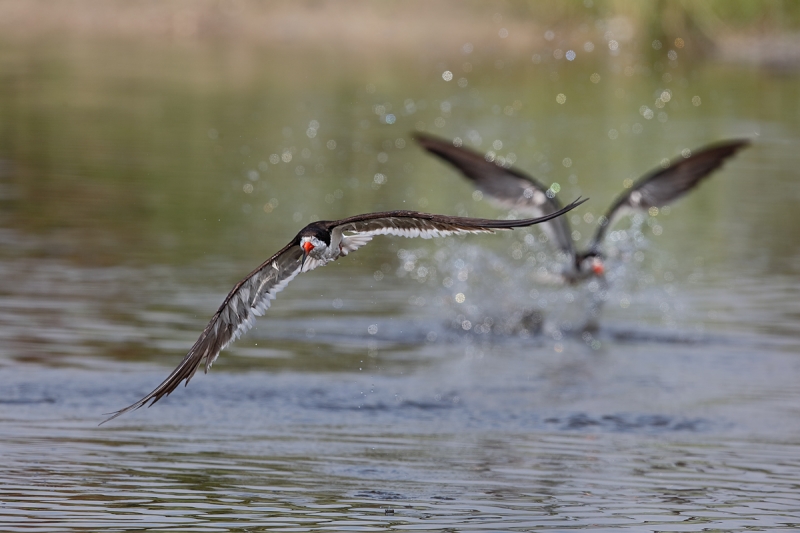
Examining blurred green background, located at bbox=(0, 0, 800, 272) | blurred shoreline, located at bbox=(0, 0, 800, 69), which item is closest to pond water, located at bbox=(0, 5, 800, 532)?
blurred green background, located at bbox=(0, 0, 800, 272)

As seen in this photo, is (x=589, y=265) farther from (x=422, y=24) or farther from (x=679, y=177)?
(x=422, y=24)

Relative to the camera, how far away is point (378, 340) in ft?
39.0

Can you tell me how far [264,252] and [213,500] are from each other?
7352 mm

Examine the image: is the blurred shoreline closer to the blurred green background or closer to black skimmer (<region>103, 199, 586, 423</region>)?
the blurred green background

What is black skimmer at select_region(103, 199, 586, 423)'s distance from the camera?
288 inches

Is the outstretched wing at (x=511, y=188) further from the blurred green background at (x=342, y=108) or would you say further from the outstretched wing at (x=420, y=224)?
the outstretched wing at (x=420, y=224)

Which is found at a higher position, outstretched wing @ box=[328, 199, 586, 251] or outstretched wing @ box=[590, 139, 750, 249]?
outstretched wing @ box=[590, 139, 750, 249]

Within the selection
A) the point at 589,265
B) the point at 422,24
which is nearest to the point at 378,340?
the point at 589,265

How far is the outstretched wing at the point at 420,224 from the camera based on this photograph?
712 cm

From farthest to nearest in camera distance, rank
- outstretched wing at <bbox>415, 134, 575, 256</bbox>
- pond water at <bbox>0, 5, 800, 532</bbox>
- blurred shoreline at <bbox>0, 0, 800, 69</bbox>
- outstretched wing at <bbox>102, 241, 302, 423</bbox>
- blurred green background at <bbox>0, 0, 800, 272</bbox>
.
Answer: blurred shoreline at <bbox>0, 0, 800, 69</bbox>, blurred green background at <bbox>0, 0, 800, 272</bbox>, outstretched wing at <bbox>415, 134, 575, 256</bbox>, pond water at <bbox>0, 5, 800, 532</bbox>, outstretched wing at <bbox>102, 241, 302, 423</bbox>

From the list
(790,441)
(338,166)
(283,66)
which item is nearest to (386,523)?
(790,441)

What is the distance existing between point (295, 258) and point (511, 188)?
4880 millimetres

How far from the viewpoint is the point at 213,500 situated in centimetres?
761

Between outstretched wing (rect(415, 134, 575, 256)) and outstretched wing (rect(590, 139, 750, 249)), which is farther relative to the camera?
outstretched wing (rect(590, 139, 750, 249))
